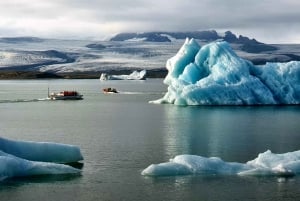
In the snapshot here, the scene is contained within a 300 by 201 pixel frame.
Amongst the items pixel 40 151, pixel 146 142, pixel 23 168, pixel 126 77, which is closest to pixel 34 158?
pixel 40 151

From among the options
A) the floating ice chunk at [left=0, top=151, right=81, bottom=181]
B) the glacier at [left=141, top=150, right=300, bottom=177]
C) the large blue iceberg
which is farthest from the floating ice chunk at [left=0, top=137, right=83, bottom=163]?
the large blue iceberg

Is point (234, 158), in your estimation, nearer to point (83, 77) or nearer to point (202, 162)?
point (202, 162)

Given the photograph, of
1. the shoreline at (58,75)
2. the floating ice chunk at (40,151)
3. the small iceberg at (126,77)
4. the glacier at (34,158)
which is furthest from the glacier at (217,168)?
the shoreline at (58,75)

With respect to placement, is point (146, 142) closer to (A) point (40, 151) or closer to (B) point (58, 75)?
(A) point (40, 151)

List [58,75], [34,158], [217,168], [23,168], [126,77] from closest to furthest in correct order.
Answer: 1. [23,168]
2. [217,168]
3. [34,158]
4. [126,77]
5. [58,75]

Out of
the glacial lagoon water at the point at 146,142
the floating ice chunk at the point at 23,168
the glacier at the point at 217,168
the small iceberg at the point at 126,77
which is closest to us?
the glacial lagoon water at the point at 146,142

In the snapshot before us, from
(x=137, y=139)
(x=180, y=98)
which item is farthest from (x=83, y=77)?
(x=137, y=139)

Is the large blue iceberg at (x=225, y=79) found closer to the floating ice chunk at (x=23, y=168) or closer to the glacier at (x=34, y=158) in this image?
the glacier at (x=34, y=158)
